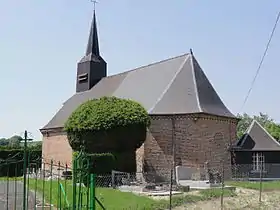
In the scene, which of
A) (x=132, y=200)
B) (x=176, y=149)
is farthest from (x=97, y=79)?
(x=132, y=200)

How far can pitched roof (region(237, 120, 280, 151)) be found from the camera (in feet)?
106

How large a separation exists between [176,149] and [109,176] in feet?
27.1

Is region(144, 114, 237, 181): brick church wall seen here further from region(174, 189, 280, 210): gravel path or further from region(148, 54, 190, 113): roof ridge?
region(174, 189, 280, 210): gravel path

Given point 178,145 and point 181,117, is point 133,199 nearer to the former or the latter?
point 178,145

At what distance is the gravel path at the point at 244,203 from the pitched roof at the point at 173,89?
11392 millimetres

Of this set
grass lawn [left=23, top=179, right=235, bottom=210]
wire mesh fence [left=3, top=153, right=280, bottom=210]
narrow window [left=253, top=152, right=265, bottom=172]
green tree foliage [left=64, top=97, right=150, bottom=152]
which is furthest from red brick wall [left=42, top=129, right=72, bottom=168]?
grass lawn [left=23, top=179, right=235, bottom=210]

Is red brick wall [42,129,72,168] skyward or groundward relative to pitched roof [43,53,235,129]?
groundward

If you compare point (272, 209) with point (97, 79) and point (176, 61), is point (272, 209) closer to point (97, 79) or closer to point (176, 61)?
point (176, 61)

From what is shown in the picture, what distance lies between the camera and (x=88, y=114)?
89.4 feet

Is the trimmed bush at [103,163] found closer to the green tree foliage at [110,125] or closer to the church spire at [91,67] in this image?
the green tree foliage at [110,125]

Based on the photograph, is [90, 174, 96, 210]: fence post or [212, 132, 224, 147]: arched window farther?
[212, 132, 224, 147]: arched window

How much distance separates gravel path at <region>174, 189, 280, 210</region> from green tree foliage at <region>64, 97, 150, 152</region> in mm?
8338

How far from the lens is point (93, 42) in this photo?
1827 inches

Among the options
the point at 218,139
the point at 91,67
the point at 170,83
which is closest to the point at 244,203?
the point at 218,139
